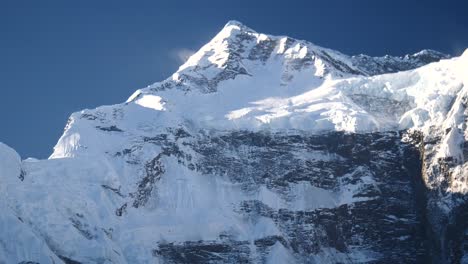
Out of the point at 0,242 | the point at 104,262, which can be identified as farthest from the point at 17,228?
the point at 104,262

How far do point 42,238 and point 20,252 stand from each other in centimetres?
751

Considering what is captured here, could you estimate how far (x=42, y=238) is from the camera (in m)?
199

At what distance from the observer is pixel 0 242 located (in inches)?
7598

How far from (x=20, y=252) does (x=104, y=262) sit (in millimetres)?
15800

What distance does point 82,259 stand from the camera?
199 meters

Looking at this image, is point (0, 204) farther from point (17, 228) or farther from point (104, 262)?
point (104, 262)

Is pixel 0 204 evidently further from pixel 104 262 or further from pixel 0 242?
pixel 104 262

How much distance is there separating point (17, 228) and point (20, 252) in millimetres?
5857

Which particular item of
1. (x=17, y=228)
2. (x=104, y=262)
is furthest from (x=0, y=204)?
(x=104, y=262)

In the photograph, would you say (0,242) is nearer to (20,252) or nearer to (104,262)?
(20,252)

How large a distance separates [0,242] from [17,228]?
15.4ft

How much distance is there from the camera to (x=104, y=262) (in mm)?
198500

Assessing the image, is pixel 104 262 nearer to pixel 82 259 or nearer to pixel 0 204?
pixel 82 259

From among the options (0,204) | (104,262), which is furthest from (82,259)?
(0,204)
